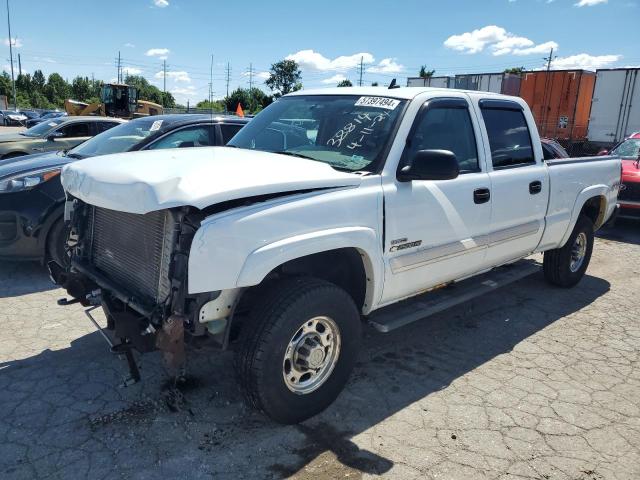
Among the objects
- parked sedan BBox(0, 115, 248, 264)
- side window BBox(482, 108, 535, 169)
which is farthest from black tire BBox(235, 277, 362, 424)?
parked sedan BBox(0, 115, 248, 264)

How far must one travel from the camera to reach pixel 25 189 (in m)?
5.32

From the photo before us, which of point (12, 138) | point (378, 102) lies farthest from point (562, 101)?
point (378, 102)

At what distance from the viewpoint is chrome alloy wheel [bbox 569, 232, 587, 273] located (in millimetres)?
5887

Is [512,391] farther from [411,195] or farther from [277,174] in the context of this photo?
[277,174]

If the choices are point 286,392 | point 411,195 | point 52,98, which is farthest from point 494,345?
point 52,98

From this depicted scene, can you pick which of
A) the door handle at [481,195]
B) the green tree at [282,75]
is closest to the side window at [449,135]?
the door handle at [481,195]

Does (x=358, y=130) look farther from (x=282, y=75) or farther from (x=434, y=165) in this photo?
(x=282, y=75)

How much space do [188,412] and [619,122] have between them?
63.0ft

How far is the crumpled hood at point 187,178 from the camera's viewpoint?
2.51m

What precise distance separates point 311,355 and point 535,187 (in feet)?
9.24

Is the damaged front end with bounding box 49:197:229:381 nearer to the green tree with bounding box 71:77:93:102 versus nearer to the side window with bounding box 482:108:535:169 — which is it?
the side window with bounding box 482:108:535:169

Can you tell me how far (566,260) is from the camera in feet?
18.9

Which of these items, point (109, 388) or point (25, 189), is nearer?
point (109, 388)

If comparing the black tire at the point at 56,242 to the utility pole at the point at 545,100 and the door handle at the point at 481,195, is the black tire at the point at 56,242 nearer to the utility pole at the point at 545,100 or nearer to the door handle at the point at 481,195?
the door handle at the point at 481,195
